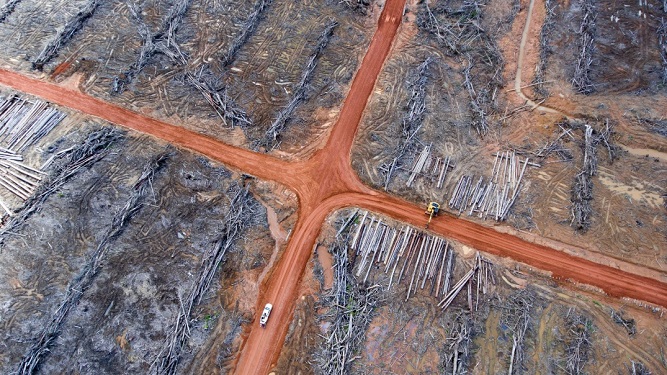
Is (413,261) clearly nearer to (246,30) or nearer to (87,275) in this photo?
(87,275)

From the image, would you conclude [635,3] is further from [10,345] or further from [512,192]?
[10,345]

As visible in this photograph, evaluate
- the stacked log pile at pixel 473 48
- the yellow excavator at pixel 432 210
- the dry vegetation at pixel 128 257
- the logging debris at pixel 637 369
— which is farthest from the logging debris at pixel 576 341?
the dry vegetation at pixel 128 257

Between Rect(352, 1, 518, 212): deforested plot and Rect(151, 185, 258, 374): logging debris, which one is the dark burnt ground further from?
Rect(151, 185, 258, 374): logging debris

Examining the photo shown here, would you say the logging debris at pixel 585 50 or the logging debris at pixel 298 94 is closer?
the logging debris at pixel 298 94

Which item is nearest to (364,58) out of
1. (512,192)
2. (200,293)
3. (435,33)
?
(435,33)

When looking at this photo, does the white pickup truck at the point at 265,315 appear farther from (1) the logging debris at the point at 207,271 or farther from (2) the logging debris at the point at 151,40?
(2) the logging debris at the point at 151,40

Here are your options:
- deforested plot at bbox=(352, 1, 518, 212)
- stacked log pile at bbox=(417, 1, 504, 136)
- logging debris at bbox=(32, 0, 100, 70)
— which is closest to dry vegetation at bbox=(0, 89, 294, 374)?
A: logging debris at bbox=(32, 0, 100, 70)

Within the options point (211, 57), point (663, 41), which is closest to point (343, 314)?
point (211, 57)
